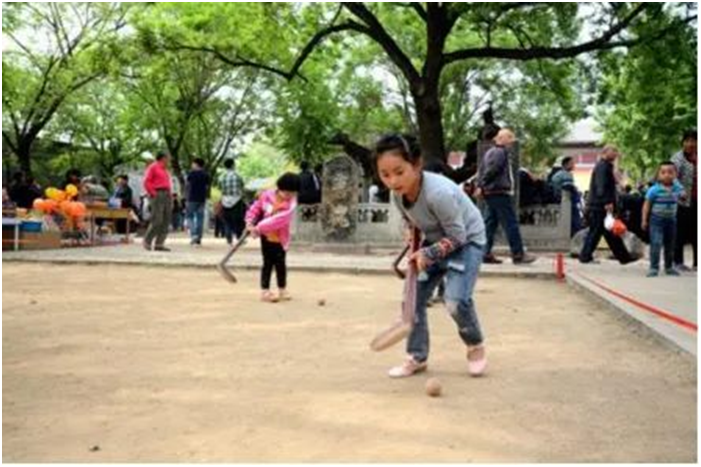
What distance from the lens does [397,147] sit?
13.5 feet

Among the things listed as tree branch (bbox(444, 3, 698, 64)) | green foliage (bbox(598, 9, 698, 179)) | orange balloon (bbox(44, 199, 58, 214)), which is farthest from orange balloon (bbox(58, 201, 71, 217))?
green foliage (bbox(598, 9, 698, 179))

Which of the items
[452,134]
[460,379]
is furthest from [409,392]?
[452,134]

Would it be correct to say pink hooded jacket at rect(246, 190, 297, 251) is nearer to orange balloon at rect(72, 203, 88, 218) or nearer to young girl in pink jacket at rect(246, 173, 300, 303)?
young girl in pink jacket at rect(246, 173, 300, 303)

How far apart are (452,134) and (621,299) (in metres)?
29.0

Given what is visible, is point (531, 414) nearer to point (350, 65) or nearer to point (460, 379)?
point (460, 379)

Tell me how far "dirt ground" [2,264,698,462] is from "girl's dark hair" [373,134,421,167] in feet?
3.71

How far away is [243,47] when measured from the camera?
20062 millimetres

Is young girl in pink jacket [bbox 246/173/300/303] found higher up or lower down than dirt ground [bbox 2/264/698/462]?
higher up

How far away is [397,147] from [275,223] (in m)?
3.64

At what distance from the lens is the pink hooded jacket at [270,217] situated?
25.0ft

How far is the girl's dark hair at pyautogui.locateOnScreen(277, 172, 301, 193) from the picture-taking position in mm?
7609

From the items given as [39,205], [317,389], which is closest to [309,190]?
[39,205]

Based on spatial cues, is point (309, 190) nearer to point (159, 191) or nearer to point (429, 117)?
point (429, 117)

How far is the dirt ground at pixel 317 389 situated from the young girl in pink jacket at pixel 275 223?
2.48 ft
